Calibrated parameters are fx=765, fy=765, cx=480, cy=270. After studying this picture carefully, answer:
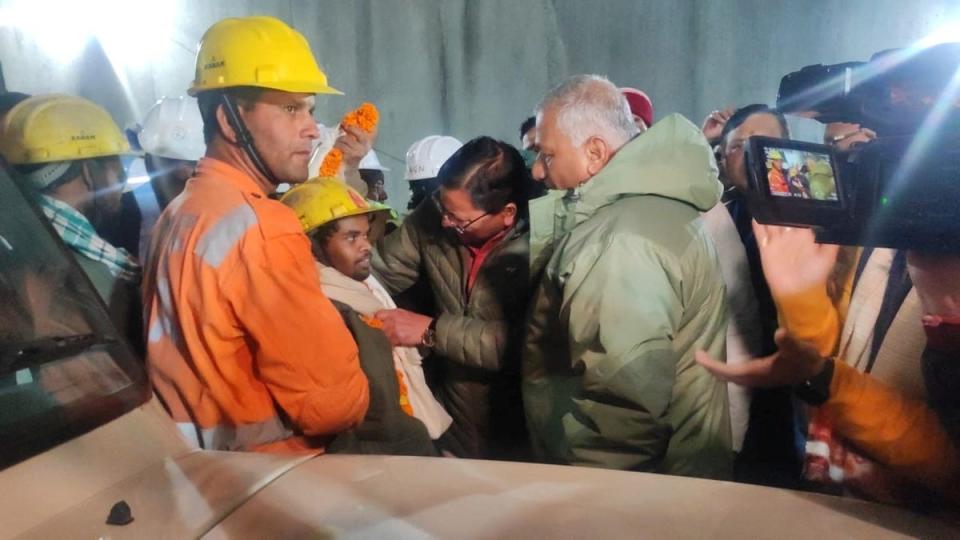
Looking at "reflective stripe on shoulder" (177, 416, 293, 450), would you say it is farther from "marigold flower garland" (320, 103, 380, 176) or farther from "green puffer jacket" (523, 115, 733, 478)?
"marigold flower garland" (320, 103, 380, 176)

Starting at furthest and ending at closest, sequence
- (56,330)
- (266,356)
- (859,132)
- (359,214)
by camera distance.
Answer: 1. (359,214)
2. (859,132)
3. (266,356)
4. (56,330)

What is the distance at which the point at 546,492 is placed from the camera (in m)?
1.39

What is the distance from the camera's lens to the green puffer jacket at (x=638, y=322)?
2002 millimetres

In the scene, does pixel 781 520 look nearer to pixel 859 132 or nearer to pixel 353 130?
pixel 859 132

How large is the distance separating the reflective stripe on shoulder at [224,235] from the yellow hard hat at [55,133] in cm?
118

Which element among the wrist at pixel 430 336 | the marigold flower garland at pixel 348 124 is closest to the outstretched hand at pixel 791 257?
the wrist at pixel 430 336

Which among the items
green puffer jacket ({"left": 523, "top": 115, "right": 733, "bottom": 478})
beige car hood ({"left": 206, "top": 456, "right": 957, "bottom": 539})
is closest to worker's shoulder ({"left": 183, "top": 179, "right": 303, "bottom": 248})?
beige car hood ({"left": 206, "top": 456, "right": 957, "bottom": 539})

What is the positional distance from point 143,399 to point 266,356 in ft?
1.35

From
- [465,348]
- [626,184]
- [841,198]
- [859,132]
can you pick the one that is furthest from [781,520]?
[859,132]

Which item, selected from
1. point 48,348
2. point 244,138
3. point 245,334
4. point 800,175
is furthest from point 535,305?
point 48,348

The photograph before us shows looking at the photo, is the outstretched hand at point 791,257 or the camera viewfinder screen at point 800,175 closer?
the camera viewfinder screen at point 800,175

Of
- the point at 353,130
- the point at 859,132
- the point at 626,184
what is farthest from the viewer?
the point at 353,130

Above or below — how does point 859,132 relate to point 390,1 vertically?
below

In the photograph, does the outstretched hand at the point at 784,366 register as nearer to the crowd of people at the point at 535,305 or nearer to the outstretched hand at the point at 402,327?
the crowd of people at the point at 535,305
